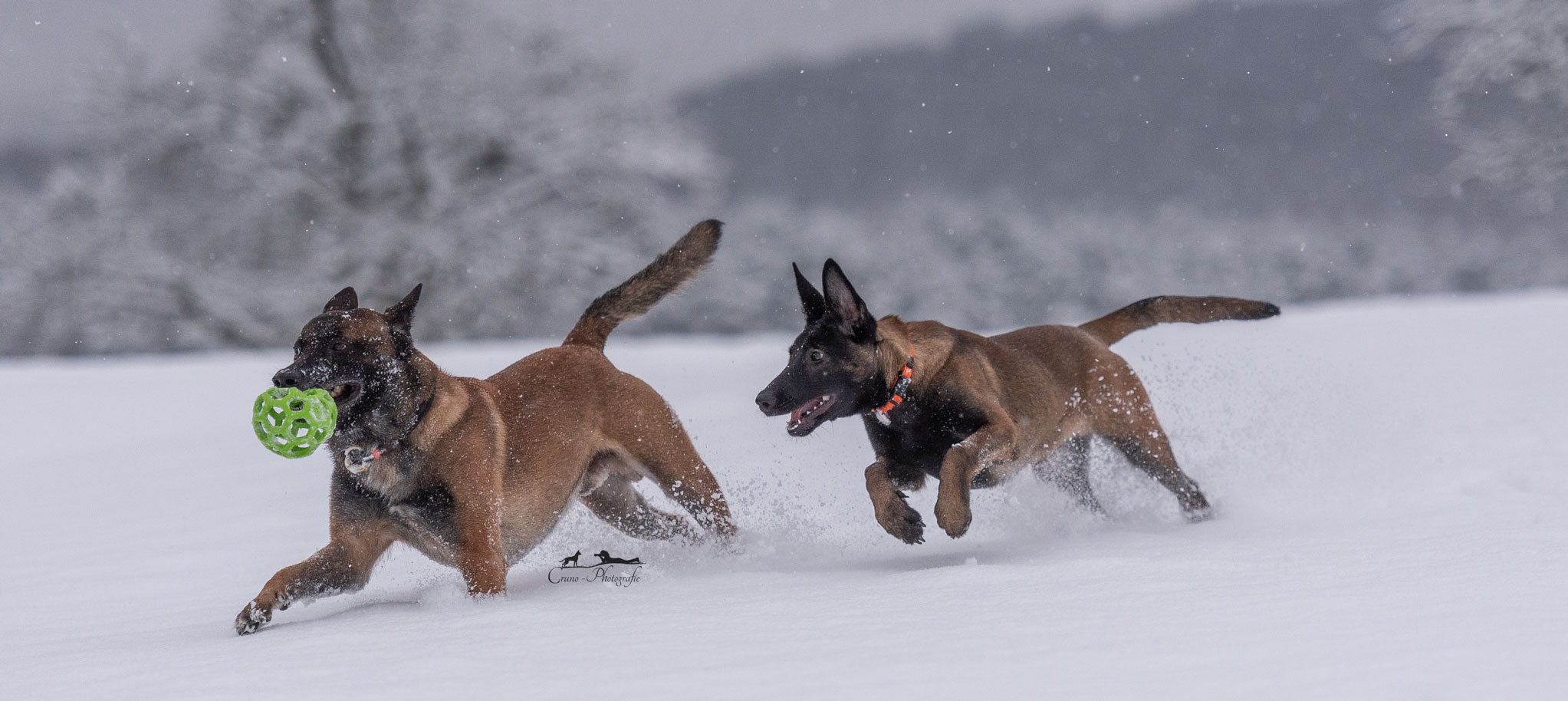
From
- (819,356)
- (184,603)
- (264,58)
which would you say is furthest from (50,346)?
(819,356)

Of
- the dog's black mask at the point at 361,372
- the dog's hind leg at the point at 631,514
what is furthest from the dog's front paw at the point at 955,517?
the dog's black mask at the point at 361,372

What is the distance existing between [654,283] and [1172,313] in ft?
9.92

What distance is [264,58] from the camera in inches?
793

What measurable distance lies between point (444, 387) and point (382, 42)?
18.2 m

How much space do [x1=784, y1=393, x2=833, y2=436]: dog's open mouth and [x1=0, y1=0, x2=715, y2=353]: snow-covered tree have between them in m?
16.3

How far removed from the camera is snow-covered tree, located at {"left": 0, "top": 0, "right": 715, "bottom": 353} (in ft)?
65.8

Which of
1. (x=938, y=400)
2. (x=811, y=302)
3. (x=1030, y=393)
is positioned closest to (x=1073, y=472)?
(x=1030, y=393)

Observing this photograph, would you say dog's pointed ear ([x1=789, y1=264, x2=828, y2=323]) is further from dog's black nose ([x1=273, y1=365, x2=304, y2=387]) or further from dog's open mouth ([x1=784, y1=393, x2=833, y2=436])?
dog's black nose ([x1=273, y1=365, x2=304, y2=387])

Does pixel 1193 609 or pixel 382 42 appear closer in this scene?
pixel 1193 609

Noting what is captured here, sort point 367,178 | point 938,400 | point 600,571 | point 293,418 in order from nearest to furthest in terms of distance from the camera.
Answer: point 293,418, point 600,571, point 938,400, point 367,178

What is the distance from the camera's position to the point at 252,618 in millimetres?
3752

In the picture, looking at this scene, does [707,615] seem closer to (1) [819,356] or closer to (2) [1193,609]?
(2) [1193,609]

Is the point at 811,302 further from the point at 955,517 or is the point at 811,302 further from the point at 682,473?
the point at 955,517

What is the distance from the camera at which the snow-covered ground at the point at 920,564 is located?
8.00 feet
